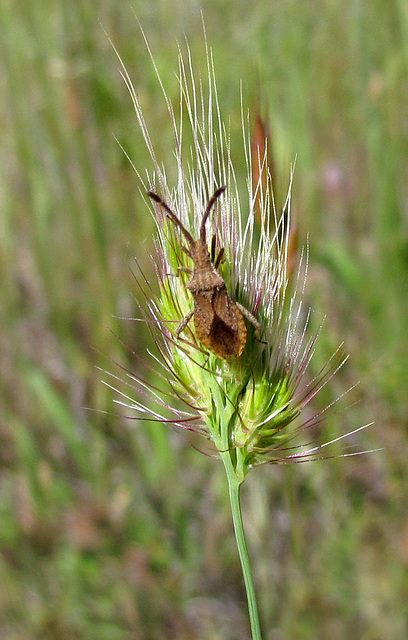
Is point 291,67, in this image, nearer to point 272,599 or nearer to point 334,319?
point 334,319

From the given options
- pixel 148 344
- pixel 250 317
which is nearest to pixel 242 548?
pixel 250 317

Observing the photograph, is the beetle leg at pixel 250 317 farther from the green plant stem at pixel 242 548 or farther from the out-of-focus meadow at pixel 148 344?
the out-of-focus meadow at pixel 148 344

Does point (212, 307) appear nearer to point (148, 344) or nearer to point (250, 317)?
point (250, 317)

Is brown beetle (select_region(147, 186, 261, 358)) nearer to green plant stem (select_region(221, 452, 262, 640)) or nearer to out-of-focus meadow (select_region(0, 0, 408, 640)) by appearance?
green plant stem (select_region(221, 452, 262, 640))

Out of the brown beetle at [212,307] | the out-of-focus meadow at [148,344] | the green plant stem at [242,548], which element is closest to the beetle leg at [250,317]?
the brown beetle at [212,307]

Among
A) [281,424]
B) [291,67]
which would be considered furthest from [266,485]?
[291,67]
